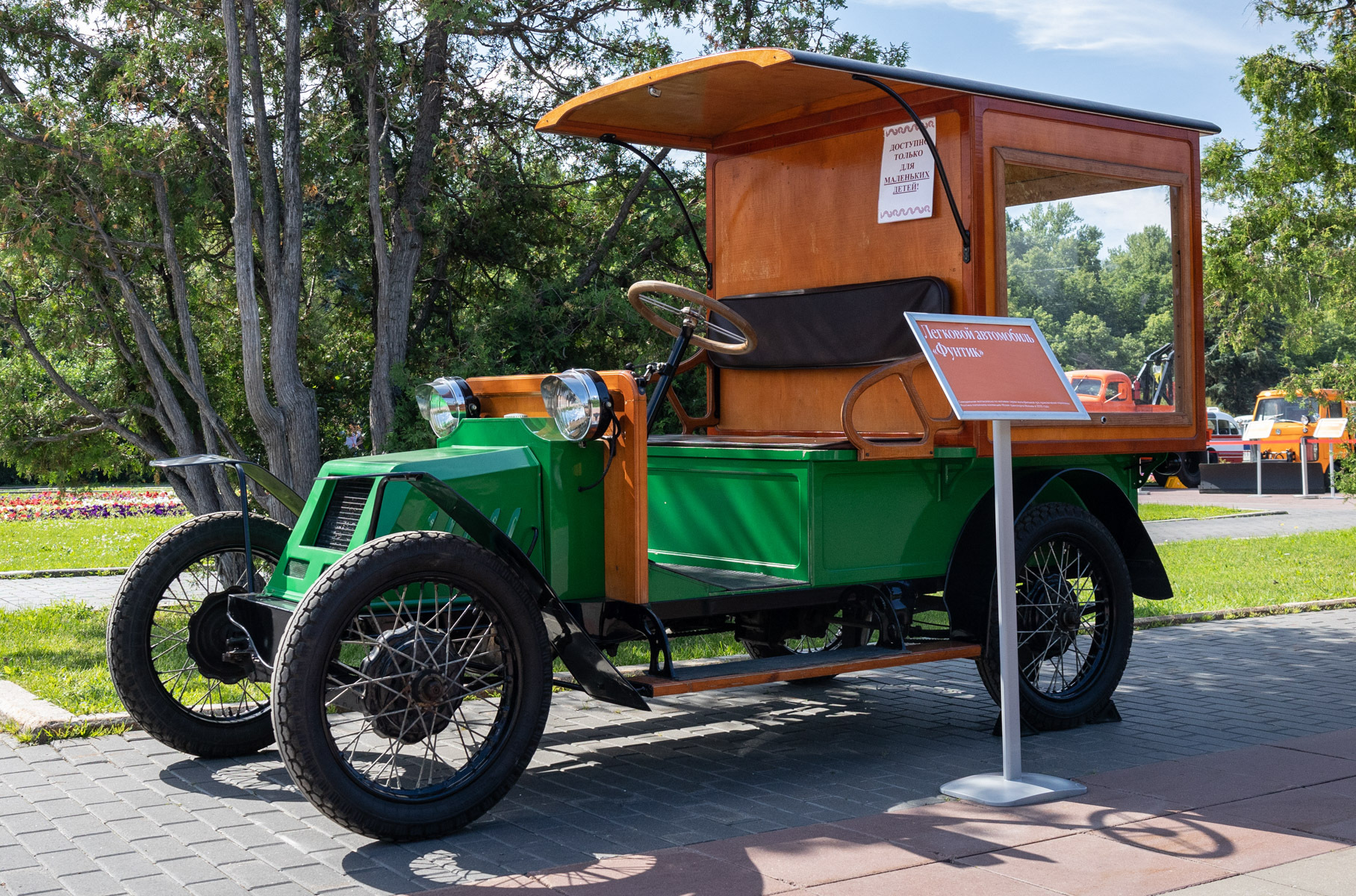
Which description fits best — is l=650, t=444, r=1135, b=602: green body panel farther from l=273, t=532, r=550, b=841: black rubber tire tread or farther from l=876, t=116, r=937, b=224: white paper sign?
l=876, t=116, r=937, b=224: white paper sign

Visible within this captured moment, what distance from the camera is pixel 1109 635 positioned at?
607cm

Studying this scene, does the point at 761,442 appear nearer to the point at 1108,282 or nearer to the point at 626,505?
the point at 626,505

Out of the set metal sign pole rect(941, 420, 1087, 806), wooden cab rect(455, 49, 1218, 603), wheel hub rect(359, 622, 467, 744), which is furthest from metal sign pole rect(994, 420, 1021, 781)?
wheel hub rect(359, 622, 467, 744)

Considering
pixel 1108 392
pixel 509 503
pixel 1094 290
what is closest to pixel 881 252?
pixel 1094 290

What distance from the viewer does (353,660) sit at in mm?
7227

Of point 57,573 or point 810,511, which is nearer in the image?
point 810,511

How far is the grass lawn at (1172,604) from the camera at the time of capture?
6664 mm

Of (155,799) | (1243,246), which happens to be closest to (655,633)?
(155,799)

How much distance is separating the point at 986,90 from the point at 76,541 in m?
13.9

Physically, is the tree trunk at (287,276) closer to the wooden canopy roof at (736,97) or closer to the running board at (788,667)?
the wooden canopy roof at (736,97)

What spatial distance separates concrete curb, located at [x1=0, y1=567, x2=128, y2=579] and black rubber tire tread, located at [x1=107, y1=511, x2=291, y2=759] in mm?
7680

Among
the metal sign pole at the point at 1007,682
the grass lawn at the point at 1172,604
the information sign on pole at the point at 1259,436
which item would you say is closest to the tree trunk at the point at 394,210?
the grass lawn at the point at 1172,604

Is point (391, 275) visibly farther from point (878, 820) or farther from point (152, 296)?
point (878, 820)

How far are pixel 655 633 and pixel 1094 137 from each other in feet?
10.6
